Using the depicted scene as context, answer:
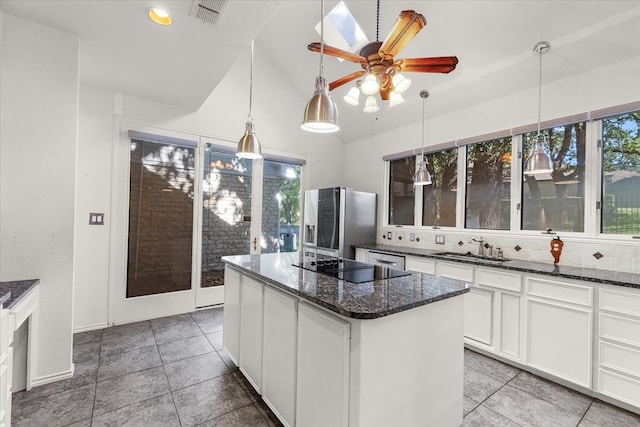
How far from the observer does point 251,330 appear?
6.77 ft

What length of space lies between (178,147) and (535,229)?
4.20m

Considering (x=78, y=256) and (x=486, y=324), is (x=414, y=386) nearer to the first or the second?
(x=486, y=324)

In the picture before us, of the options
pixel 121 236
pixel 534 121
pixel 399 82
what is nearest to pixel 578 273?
pixel 534 121

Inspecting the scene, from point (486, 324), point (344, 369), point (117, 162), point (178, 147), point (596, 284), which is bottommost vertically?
point (486, 324)

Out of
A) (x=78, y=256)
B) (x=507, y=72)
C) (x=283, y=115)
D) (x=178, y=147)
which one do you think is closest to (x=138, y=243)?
(x=78, y=256)

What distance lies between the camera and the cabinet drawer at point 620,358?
75.7 inches

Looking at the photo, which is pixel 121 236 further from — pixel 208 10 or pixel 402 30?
pixel 402 30

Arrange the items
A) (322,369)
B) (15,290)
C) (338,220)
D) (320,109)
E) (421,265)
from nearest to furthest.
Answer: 1. (322,369)
2. (320,109)
3. (15,290)
4. (421,265)
5. (338,220)

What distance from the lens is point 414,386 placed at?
1.45 meters

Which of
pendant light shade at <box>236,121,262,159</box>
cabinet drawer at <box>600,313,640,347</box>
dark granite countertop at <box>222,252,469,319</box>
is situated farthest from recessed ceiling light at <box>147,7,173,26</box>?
cabinet drawer at <box>600,313,640,347</box>

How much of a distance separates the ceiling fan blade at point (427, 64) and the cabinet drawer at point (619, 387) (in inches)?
94.1

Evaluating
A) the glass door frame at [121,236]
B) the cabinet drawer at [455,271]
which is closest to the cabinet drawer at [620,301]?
the cabinet drawer at [455,271]

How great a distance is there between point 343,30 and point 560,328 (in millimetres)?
3635

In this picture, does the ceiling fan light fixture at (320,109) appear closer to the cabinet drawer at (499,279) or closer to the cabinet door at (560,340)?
the cabinet drawer at (499,279)
